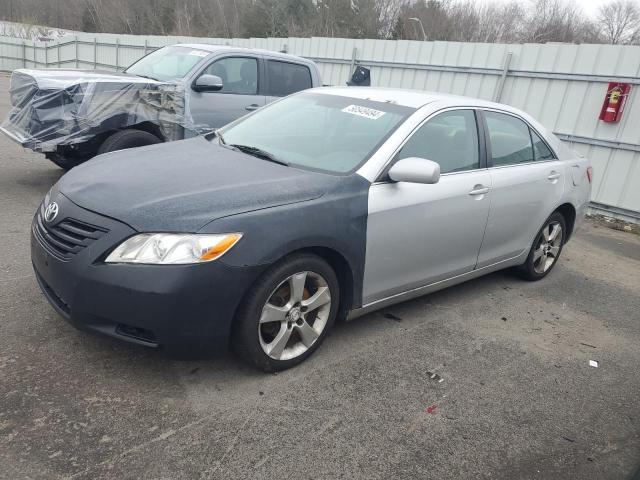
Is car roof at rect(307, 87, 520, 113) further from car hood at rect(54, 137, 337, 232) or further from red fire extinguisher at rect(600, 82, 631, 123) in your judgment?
red fire extinguisher at rect(600, 82, 631, 123)

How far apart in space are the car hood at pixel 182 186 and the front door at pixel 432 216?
18.6 inches

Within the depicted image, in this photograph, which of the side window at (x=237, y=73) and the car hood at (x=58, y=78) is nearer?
the car hood at (x=58, y=78)

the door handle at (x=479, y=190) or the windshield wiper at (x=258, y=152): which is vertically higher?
the windshield wiper at (x=258, y=152)

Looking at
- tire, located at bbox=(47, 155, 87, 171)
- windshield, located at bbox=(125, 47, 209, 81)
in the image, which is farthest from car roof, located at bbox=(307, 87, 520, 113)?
tire, located at bbox=(47, 155, 87, 171)

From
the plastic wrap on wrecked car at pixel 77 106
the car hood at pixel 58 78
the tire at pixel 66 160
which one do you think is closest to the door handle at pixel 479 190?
the plastic wrap on wrecked car at pixel 77 106

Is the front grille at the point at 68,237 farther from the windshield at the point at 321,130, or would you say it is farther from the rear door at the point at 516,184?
the rear door at the point at 516,184

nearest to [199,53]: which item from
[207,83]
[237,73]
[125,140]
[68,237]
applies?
[237,73]

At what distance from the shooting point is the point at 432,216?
3.49 m

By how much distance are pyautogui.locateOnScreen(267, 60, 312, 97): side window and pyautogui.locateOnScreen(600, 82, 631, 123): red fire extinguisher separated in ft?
14.3

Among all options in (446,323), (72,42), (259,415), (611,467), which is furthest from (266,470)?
(72,42)

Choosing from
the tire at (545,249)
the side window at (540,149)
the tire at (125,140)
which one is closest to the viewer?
the side window at (540,149)

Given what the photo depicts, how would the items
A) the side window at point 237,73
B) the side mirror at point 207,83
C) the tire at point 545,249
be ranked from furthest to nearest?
the side window at point 237,73
the side mirror at point 207,83
the tire at point 545,249

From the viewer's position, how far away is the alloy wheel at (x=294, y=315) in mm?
2857

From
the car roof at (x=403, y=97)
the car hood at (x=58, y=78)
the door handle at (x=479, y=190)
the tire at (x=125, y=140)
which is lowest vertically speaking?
the tire at (x=125, y=140)
